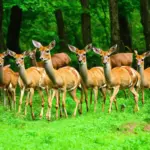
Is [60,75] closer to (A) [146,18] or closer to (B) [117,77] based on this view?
(B) [117,77]

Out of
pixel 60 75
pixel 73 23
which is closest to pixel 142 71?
pixel 60 75

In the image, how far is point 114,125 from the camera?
13.8 m

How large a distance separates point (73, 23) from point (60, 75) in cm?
2107

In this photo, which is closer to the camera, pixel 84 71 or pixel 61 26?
pixel 84 71

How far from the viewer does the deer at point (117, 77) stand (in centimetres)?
1669

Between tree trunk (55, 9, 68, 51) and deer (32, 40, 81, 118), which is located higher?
tree trunk (55, 9, 68, 51)

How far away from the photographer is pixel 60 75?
16.4 meters

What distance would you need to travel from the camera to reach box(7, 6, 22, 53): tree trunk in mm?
29109

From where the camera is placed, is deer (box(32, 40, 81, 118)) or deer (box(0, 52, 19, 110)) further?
deer (box(0, 52, 19, 110))

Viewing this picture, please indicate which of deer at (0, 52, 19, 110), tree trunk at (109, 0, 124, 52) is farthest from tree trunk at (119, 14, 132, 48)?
deer at (0, 52, 19, 110)

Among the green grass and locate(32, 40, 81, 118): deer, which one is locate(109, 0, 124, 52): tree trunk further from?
locate(32, 40, 81, 118): deer

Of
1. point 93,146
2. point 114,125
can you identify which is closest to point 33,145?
point 93,146

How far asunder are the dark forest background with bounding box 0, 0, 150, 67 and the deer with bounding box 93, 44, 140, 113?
5.51m

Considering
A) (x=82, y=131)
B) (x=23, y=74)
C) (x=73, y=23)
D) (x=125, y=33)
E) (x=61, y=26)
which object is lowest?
(x=82, y=131)
